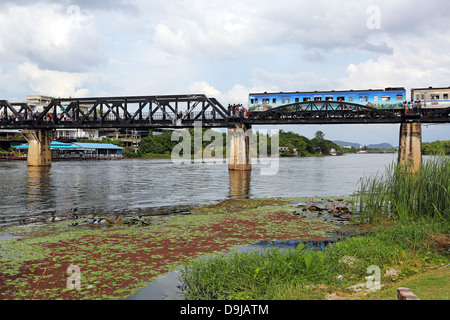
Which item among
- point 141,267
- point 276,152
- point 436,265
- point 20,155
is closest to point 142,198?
point 141,267

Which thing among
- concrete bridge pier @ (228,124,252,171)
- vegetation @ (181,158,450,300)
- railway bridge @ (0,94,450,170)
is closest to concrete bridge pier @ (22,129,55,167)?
railway bridge @ (0,94,450,170)

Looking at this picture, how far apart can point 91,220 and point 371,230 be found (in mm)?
12488

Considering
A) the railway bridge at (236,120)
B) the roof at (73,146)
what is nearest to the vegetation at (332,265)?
the railway bridge at (236,120)

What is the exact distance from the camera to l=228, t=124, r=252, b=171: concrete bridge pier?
56.7 meters

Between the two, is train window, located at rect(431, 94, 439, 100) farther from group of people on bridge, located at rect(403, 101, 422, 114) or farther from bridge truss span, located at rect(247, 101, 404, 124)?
bridge truss span, located at rect(247, 101, 404, 124)

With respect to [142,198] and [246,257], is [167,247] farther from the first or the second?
[142,198]

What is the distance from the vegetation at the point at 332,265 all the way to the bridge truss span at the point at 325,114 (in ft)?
130

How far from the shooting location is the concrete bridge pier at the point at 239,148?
56.7 metres

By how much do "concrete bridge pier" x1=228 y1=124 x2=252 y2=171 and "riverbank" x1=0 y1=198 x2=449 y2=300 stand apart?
119 feet

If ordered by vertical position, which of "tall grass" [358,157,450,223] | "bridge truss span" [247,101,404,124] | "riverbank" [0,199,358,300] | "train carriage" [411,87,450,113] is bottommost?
"riverbank" [0,199,358,300]

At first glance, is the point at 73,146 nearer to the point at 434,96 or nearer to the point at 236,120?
the point at 236,120

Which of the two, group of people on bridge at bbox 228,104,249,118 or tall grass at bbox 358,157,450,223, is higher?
group of people on bridge at bbox 228,104,249,118

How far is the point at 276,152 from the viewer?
152 m

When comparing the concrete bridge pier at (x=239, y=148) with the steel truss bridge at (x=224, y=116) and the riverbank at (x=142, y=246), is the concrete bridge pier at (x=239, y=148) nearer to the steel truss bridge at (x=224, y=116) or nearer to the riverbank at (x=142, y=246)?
the steel truss bridge at (x=224, y=116)
